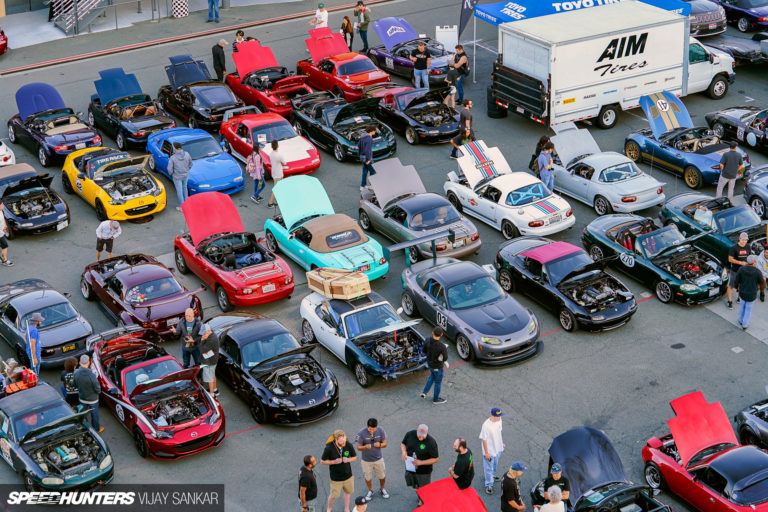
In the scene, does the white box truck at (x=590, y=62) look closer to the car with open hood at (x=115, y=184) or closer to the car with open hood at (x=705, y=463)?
the car with open hood at (x=115, y=184)

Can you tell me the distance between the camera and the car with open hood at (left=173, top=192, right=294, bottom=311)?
22.2 m

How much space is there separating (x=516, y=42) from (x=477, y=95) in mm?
3709

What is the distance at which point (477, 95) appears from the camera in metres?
33.9

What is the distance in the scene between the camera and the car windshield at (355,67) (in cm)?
3316

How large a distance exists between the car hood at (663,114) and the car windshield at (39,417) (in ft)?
58.7

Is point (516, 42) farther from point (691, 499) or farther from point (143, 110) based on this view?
point (691, 499)

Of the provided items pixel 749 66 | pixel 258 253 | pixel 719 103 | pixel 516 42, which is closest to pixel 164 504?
pixel 258 253

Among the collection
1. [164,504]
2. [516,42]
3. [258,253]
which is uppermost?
[516,42]

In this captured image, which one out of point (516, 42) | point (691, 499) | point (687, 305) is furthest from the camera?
point (516, 42)

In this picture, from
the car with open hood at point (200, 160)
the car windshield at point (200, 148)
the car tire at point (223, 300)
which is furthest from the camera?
the car windshield at point (200, 148)

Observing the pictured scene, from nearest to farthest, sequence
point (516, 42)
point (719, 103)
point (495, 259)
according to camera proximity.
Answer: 1. point (495, 259)
2. point (516, 42)
3. point (719, 103)

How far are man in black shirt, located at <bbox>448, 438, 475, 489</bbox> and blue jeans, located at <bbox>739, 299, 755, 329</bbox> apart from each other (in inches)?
339

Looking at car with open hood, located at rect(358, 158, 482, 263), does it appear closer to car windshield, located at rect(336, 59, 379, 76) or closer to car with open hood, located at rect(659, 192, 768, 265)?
car with open hood, located at rect(659, 192, 768, 265)

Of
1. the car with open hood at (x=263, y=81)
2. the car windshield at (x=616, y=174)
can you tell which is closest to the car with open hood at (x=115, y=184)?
the car with open hood at (x=263, y=81)
